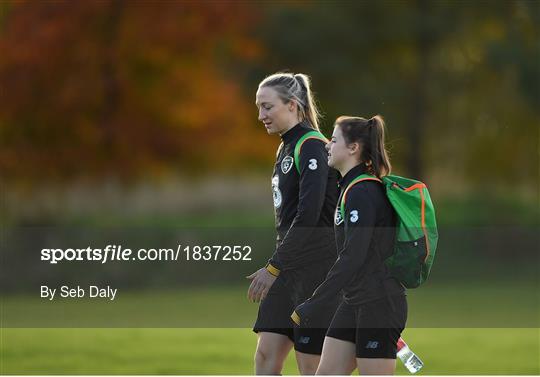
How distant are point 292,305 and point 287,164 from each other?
0.82m

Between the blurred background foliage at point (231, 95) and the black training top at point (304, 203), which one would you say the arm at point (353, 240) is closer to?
the black training top at point (304, 203)

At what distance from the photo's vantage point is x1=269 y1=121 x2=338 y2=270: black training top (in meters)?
Answer: 5.69

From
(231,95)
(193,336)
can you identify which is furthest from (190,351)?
(231,95)

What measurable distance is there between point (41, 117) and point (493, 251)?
453 inches

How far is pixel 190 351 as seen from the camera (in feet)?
36.6

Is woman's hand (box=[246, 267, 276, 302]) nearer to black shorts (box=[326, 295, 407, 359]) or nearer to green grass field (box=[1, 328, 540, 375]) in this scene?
black shorts (box=[326, 295, 407, 359])

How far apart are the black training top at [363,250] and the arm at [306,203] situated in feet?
1.67

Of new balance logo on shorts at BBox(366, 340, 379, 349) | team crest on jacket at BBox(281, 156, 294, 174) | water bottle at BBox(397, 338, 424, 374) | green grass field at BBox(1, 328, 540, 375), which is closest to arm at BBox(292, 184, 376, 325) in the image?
new balance logo on shorts at BBox(366, 340, 379, 349)

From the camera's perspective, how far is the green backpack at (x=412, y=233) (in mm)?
5000

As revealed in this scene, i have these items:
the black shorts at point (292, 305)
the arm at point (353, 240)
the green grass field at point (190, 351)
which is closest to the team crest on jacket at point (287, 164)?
the black shorts at point (292, 305)

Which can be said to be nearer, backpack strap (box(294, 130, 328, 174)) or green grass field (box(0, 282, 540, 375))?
backpack strap (box(294, 130, 328, 174))

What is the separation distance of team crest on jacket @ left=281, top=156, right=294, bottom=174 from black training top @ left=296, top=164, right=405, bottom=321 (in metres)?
0.74

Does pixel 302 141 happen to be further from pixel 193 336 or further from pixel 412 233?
pixel 193 336

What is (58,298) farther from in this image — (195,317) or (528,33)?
(528,33)
